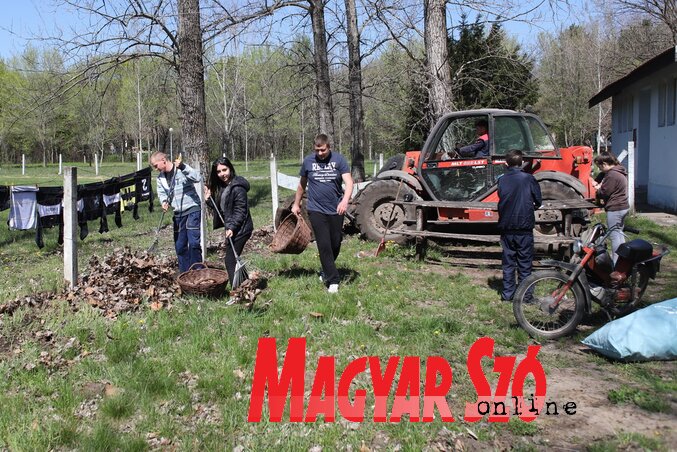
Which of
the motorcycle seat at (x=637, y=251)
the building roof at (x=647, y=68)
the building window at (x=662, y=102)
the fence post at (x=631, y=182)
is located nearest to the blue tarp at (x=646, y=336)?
the motorcycle seat at (x=637, y=251)

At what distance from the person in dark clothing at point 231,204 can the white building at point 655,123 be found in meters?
10.3

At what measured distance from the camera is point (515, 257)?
266 inches

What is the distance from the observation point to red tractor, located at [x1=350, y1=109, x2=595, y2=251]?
28.4ft

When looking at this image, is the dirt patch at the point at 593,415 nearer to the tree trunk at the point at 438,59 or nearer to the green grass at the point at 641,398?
the green grass at the point at 641,398

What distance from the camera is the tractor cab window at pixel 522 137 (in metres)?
9.08

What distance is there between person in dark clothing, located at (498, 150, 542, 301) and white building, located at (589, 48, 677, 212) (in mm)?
8020

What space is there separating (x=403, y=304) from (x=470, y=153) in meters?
3.57

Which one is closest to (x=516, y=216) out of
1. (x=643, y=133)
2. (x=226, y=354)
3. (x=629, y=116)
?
(x=226, y=354)

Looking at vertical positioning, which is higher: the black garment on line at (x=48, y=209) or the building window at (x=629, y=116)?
the building window at (x=629, y=116)

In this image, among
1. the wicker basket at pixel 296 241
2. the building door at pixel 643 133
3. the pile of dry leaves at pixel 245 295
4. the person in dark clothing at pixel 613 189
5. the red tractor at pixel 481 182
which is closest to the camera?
the pile of dry leaves at pixel 245 295

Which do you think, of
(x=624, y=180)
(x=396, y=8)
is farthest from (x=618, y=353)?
(x=396, y=8)

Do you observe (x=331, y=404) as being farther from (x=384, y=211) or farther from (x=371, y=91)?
(x=371, y=91)

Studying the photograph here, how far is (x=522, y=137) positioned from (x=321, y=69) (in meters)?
8.07

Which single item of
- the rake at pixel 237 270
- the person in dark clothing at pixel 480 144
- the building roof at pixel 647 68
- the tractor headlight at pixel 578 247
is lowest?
the rake at pixel 237 270
